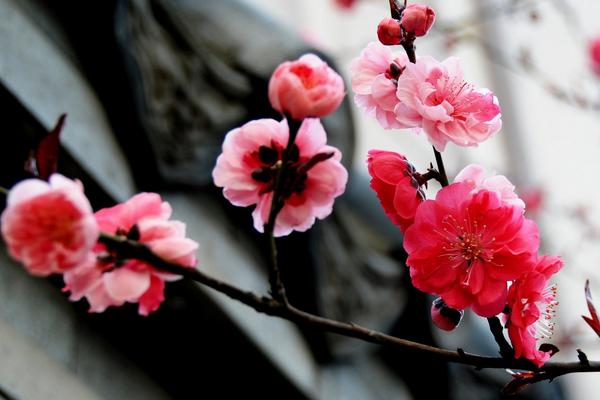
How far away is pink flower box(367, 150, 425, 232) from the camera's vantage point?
0.75m

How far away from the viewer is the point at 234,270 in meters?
1.71

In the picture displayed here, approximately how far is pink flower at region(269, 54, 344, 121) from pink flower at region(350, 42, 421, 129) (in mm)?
66

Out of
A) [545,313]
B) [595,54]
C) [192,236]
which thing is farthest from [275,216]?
[595,54]

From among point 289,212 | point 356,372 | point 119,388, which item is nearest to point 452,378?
point 356,372

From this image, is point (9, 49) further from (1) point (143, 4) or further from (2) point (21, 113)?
(1) point (143, 4)

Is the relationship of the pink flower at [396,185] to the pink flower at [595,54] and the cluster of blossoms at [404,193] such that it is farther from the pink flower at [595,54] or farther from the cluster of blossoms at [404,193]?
the pink flower at [595,54]

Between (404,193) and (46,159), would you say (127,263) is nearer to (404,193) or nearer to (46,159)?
(46,159)

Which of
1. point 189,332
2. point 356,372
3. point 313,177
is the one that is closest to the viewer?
point 313,177

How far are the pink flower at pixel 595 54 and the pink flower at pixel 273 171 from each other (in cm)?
223

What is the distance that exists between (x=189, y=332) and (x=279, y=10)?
2.49m

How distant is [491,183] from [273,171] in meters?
0.21

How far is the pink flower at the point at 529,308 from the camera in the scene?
0.70m

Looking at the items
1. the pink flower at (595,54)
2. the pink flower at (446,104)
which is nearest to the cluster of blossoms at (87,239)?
the pink flower at (446,104)

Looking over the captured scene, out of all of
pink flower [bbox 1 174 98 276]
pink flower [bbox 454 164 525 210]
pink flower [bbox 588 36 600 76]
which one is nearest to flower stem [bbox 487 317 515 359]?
pink flower [bbox 454 164 525 210]
